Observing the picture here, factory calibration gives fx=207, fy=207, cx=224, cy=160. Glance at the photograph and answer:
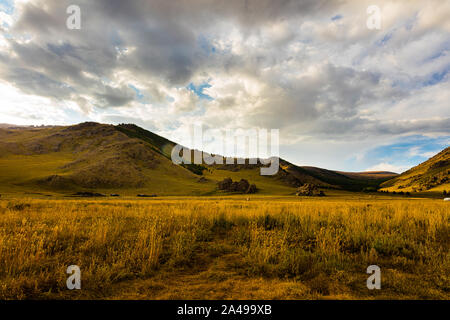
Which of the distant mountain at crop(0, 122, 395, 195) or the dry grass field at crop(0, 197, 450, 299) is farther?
the distant mountain at crop(0, 122, 395, 195)

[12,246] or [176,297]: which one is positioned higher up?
[12,246]

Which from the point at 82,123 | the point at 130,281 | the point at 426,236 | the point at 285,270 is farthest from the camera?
the point at 82,123

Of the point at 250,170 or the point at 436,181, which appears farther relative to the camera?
the point at 250,170

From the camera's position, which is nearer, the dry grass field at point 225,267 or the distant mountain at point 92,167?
the dry grass field at point 225,267

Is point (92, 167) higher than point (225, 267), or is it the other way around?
point (92, 167)

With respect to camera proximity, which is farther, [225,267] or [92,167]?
[92,167]

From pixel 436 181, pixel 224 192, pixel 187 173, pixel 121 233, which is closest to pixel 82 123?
pixel 187 173

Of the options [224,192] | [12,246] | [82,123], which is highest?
[82,123]

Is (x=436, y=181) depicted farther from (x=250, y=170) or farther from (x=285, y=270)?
(x=285, y=270)

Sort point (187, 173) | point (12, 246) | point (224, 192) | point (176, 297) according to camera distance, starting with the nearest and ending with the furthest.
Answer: point (176, 297), point (12, 246), point (224, 192), point (187, 173)
